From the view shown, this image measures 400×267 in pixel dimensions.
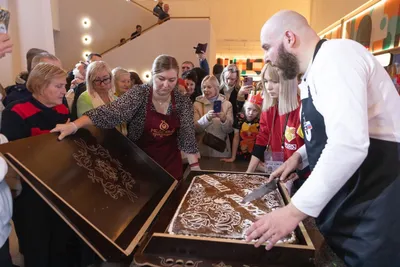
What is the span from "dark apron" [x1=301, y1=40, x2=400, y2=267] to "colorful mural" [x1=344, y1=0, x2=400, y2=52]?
137 inches

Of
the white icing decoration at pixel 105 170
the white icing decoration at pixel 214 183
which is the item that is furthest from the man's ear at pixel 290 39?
the white icing decoration at pixel 105 170

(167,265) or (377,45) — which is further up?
(377,45)

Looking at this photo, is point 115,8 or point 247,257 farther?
point 115,8

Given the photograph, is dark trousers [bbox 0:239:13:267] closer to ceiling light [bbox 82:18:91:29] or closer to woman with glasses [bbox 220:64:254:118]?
woman with glasses [bbox 220:64:254:118]

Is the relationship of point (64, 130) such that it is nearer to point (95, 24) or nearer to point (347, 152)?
point (347, 152)

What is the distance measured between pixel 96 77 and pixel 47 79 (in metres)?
0.60

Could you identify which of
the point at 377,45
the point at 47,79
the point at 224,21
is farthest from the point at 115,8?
the point at 47,79

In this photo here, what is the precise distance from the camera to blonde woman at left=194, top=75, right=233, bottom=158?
2750mm

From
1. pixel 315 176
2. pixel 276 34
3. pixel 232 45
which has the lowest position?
pixel 315 176

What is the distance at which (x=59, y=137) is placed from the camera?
3.73ft

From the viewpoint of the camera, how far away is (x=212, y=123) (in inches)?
110

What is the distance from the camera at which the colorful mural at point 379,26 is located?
143 inches

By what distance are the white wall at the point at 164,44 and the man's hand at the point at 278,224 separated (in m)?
7.02

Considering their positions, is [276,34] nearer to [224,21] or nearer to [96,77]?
[96,77]
